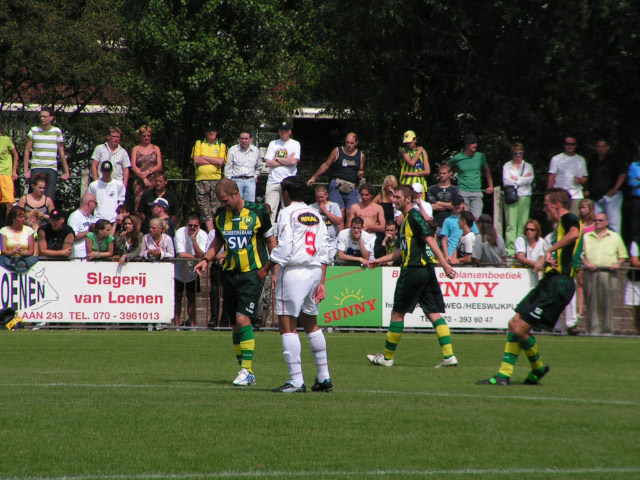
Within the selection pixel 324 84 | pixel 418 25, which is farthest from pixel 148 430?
pixel 324 84

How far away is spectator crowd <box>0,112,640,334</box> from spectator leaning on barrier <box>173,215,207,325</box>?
24 millimetres

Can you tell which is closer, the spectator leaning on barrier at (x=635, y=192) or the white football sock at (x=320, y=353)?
the white football sock at (x=320, y=353)

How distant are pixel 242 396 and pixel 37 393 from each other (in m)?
1.92

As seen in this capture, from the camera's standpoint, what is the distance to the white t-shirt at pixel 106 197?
63.5 feet

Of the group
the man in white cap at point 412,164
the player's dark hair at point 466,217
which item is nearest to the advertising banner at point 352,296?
the player's dark hair at point 466,217

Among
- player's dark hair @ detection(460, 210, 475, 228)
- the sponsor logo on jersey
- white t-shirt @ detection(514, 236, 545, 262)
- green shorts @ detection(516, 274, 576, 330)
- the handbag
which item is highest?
the handbag

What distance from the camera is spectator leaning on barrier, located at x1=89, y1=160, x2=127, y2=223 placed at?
19.3 meters

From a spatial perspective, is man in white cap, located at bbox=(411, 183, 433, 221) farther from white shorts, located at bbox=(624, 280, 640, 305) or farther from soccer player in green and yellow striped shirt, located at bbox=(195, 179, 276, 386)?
soccer player in green and yellow striped shirt, located at bbox=(195, 179, 276, 386)

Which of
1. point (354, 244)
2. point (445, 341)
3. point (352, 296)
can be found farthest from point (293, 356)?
point (354, 244)

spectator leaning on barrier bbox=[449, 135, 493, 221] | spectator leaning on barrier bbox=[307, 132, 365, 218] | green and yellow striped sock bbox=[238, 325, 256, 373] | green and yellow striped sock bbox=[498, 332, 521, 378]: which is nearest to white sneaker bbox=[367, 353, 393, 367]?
green and yellow striped sock bbox=[498, 332, 521, 378]

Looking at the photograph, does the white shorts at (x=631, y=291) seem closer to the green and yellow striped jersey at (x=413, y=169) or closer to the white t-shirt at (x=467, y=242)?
the white t-shirt at (x=467, y=242)

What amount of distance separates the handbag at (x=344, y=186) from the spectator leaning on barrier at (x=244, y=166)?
71.8 inches

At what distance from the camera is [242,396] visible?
344 inches

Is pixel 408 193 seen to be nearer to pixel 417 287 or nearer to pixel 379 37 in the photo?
pixel 417 287
